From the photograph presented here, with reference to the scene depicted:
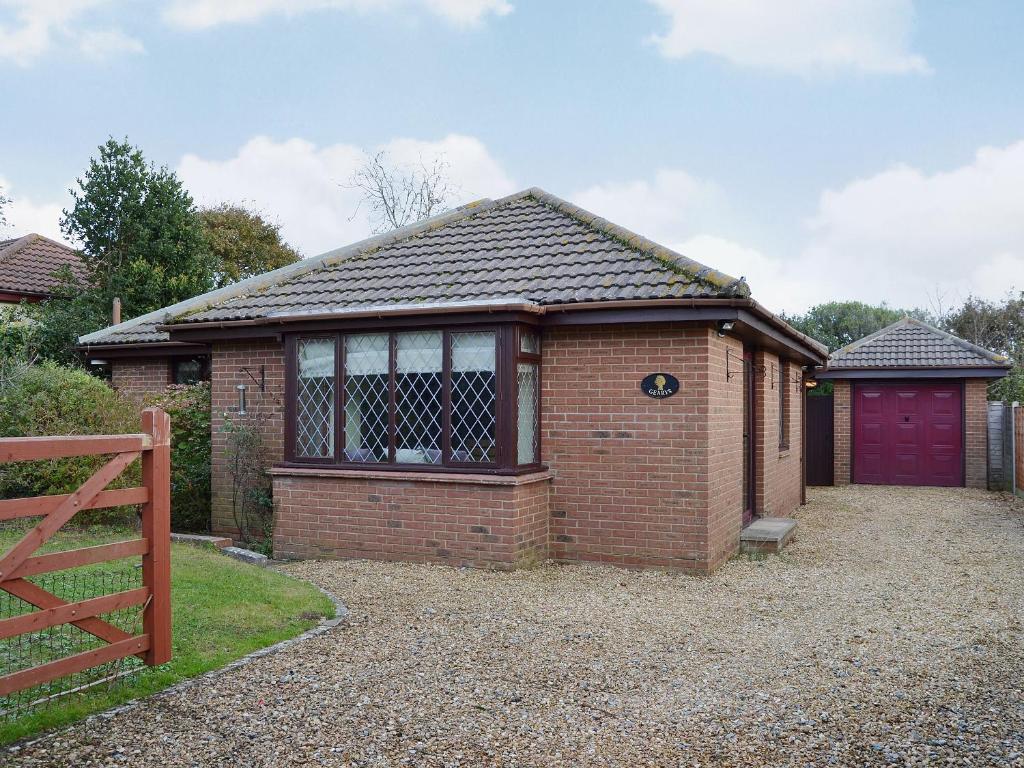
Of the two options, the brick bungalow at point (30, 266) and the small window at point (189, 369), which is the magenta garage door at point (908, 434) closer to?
the small window at point (189, 369)

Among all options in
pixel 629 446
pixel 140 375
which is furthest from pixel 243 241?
pixel 629 446

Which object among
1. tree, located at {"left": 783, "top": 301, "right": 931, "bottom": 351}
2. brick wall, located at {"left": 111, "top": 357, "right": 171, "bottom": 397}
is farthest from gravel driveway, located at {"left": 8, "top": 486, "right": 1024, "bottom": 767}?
tree, located at {"left": 783, "top": 301, "right": 931, "bottom": 351}

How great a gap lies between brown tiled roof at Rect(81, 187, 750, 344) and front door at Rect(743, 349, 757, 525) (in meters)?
2.64

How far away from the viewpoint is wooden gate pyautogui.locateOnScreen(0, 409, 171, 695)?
4.05 m


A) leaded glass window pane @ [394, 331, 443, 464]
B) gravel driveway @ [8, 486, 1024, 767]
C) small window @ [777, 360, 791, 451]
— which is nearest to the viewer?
gravel driveway @ [8, 486, 1024, 767]

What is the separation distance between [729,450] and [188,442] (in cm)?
687

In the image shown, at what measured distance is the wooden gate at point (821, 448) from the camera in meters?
18.1

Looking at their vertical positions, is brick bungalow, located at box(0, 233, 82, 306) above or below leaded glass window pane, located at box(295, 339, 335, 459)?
above

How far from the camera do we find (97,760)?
3646mm

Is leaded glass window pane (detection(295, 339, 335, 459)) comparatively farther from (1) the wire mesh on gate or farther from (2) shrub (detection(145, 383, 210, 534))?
(2) shrub (detection(145, 383, 210, 534))

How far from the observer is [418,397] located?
27.2ft

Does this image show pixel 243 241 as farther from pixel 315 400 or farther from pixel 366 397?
pixel 366 397

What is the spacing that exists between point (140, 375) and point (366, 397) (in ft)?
22.8

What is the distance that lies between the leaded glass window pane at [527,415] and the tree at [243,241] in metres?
19.1
